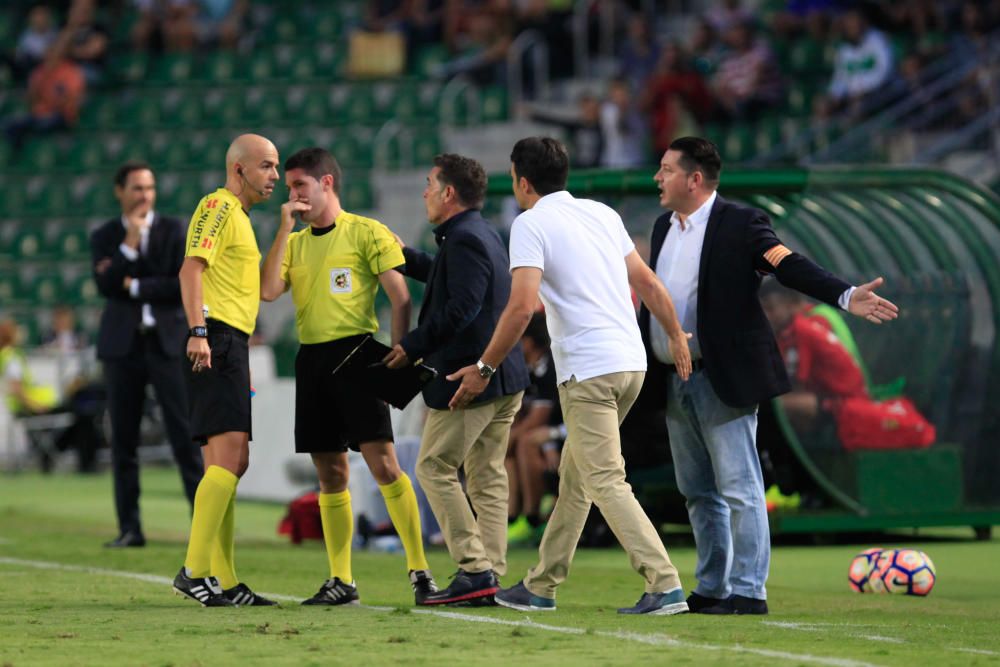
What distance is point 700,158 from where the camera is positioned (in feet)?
25.8

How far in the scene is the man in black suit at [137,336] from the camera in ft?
36.8

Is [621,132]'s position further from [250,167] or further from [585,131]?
[250,167]

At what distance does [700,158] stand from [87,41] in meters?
19.9

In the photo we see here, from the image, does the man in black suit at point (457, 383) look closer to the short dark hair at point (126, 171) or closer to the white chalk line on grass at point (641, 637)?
the white chalk line on grass at point (641, 637)

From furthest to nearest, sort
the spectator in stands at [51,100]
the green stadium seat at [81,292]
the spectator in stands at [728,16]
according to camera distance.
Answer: the spectator in stands at [51,100], the green stadium seat at [81,292], the spectator in stands at [728,16]

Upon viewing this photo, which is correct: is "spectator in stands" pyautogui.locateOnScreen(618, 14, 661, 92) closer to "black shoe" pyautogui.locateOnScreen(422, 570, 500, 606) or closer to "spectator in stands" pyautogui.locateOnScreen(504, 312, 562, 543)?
"spectator in stands" pyautogui.locateOnScreen(504, 312, 562, 543)

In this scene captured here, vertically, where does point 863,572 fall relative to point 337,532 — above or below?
A: below

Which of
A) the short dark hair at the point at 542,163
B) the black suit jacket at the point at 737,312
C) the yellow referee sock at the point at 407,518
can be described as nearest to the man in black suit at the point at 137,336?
the yellow referee sock at the point at 407,518

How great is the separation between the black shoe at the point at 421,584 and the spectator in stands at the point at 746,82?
13865mm

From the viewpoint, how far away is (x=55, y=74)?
83.7 feet

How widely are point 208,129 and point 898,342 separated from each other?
15278 millimetres

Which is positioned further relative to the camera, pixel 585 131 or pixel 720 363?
pixel 585 131

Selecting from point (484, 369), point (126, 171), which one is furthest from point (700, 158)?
point (126, 171)

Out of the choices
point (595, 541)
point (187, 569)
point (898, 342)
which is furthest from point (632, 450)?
point (187, 569)
